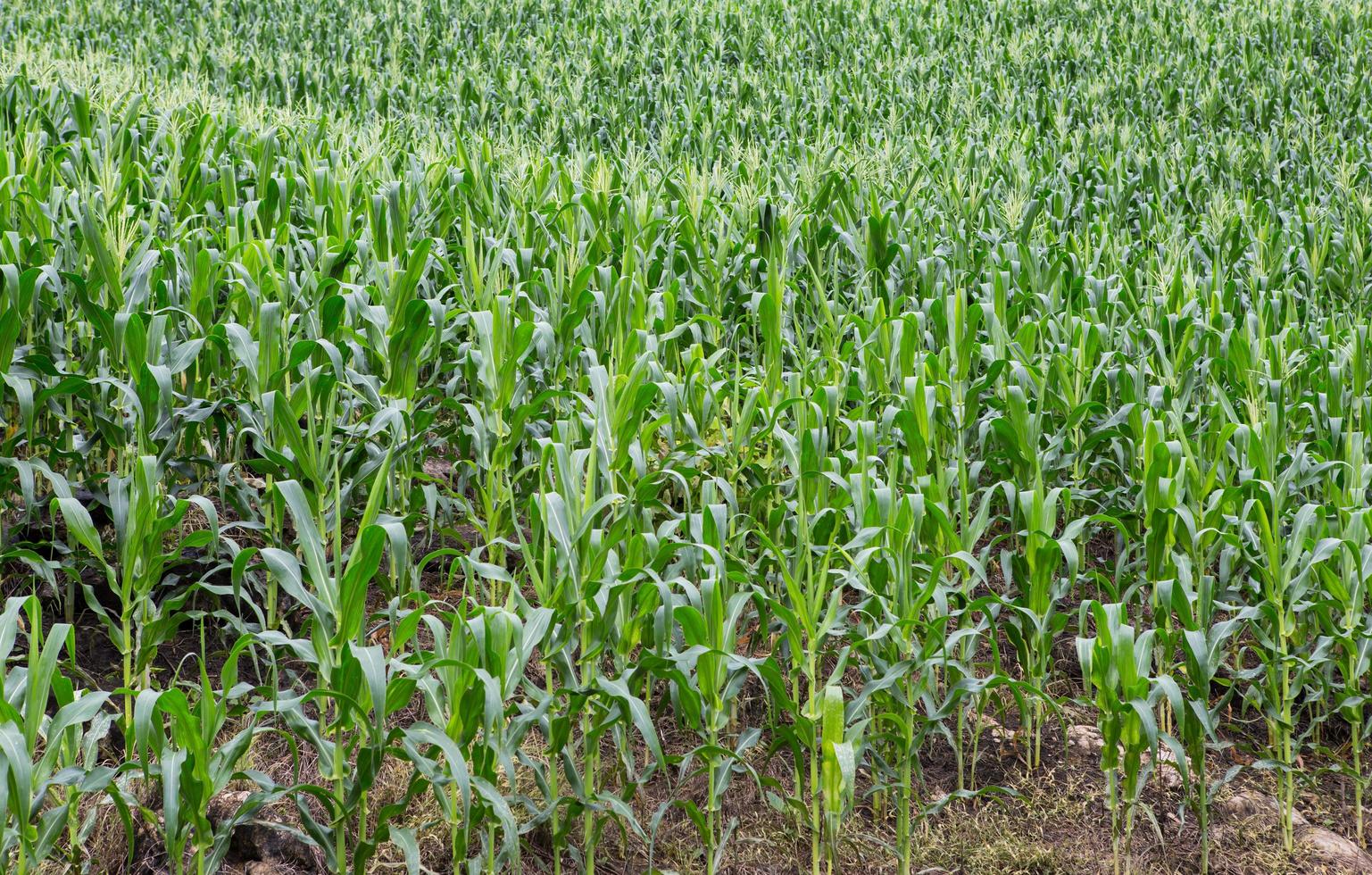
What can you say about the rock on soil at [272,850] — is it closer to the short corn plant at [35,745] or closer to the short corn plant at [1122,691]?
the short corn plant at [35,745]

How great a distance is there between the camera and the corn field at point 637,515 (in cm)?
298

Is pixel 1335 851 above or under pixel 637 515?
under

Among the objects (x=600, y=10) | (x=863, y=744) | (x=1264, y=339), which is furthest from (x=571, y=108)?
(x=863, y=744)

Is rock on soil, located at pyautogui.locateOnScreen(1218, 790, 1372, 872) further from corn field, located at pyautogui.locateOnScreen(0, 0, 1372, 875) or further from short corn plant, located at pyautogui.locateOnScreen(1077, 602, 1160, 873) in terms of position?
short corn plant, located at pyautogui.locateOnScreen(1077, 602, 1160, 873)

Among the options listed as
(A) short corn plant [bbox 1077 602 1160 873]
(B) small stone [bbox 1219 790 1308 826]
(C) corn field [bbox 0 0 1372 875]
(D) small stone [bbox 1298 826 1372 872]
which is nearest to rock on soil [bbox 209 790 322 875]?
(C) corn field [bbox 0 0 1372 875]

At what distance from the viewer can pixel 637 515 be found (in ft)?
12.1

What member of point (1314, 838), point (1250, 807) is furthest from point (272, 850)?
point (1314, 838)

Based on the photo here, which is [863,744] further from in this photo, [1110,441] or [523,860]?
[1110,441]

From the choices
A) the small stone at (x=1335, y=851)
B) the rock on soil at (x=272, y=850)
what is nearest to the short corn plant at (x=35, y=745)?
the rock on soil at (x=272, y=850)

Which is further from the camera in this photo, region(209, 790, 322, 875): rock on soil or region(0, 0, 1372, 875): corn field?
region(209, 790, 322, 875): rock on soil

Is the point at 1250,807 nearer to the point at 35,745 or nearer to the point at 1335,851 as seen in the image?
the point at 1335,851

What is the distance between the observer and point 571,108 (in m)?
11.2

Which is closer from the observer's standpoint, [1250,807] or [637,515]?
[1250,807]

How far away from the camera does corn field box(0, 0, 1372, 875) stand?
2.98m
